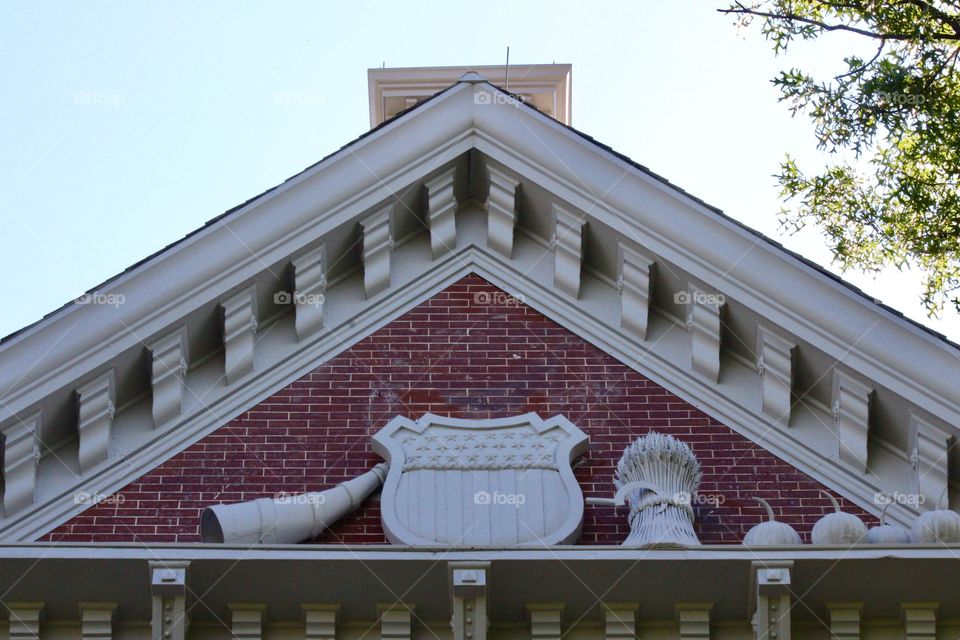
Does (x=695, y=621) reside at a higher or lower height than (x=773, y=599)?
lower

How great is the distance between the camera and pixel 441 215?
13.0m

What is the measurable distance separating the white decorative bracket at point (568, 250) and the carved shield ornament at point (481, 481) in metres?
1.17

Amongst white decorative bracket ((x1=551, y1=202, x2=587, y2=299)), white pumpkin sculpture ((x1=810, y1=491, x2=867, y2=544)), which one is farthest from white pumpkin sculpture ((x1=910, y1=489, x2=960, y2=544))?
white decorative bracket ((x1=551, y1=202, x2=587, y2=299))

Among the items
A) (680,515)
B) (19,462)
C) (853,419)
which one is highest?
(853,419)

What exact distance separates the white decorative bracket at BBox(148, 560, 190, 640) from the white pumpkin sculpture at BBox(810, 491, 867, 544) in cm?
371

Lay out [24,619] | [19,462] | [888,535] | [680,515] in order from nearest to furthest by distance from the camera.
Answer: [24,619]
[888,535]
[680,515]
[19,462]

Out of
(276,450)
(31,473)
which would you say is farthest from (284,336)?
(31,473)

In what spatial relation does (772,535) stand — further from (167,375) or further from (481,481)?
(167,375)

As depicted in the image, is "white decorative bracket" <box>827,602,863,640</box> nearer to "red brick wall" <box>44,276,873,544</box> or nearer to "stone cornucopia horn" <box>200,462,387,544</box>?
"red brick wall" <box>44,276,873,544</box>

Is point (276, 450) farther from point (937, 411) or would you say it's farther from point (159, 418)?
point (937, 411)

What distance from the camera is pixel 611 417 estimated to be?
12172 mm

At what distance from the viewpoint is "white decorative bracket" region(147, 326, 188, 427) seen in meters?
12.0

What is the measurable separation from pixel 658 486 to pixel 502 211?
270 centimetres

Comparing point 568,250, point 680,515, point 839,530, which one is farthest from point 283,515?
point 839,530
